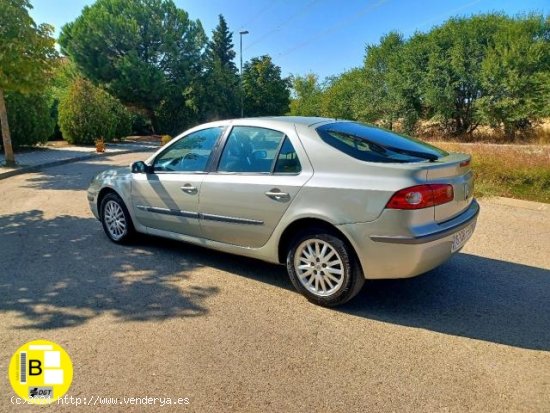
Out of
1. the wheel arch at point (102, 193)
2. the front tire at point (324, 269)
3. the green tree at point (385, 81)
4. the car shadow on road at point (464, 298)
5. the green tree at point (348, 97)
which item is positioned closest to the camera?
the car shadow on road at point (464, 298)

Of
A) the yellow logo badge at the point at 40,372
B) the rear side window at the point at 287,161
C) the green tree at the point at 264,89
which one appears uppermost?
the green tree at the point at 264,89

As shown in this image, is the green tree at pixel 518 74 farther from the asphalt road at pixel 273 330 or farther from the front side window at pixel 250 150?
the front side window at pixel 250 150

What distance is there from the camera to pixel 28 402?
230cm

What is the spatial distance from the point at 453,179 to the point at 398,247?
81 centimetres

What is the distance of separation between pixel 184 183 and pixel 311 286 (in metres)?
1.71

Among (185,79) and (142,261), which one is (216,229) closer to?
(142,261)

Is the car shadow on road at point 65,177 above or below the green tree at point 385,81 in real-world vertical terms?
below

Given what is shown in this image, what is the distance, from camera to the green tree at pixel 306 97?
1176 inches

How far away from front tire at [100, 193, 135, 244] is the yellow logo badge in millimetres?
2106

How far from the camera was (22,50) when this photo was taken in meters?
10.6

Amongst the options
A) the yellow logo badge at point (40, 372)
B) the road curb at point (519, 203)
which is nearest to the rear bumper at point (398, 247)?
the yellow logo badge at point (40, 372)

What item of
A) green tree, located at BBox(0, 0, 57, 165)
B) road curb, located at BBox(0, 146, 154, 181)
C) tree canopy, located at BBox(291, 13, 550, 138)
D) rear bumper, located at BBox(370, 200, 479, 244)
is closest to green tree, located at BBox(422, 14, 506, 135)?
tree canopy, located at BBox(291, 13, 550, 138)

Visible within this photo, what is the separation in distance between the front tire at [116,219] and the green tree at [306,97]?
2517 centimetres

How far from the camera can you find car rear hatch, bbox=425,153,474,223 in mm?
3002
